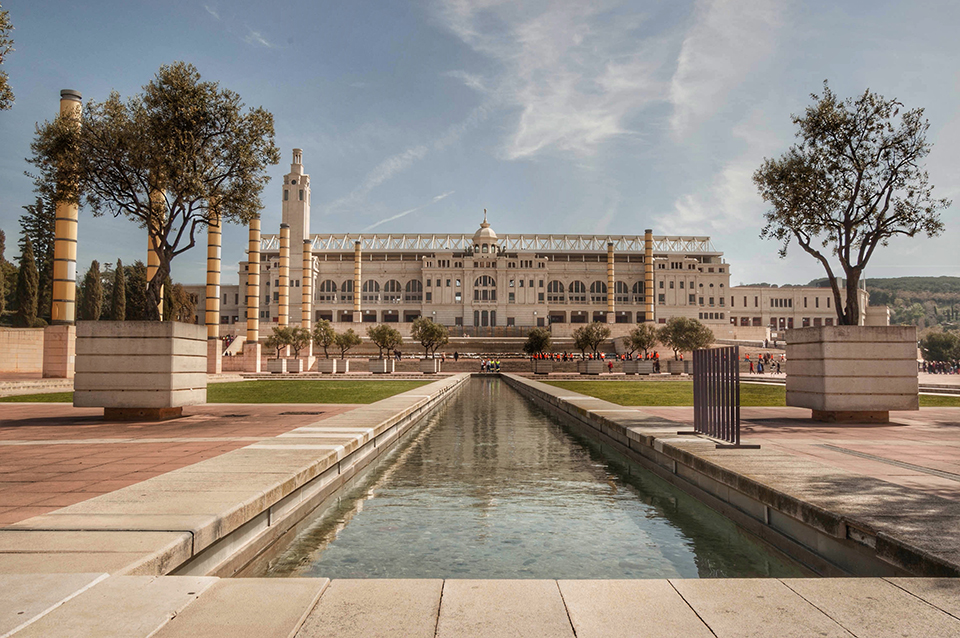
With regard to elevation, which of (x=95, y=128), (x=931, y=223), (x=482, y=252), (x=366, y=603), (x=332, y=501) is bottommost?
(x=332, y=501)

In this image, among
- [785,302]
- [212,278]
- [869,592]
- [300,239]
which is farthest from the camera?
[785,302]

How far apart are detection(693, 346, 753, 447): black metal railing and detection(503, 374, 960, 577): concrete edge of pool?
14.7 inches

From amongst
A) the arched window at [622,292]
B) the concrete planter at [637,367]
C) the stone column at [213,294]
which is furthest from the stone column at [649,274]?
the stone column at [213,294]

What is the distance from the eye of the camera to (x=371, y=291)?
9750 centimetres

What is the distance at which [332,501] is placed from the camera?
7035 millimetres

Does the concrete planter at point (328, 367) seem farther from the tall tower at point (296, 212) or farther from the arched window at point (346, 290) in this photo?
the arched window at point (346, 290)

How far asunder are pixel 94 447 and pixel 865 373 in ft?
43.9

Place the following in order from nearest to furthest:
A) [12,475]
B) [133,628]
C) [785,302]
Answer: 1. [133,628]
2. [12,475]
3. [785,302]

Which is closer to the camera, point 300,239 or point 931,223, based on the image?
point 931,223

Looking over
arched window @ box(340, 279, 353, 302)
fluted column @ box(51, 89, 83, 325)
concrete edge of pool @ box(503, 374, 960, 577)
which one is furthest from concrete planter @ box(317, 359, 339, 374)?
arched window @ box(340, 279, 353, 302)

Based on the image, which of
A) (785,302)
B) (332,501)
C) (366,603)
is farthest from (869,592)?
(785,302)

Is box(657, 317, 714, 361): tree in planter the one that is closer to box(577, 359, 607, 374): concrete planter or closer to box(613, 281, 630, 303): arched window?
box(577, 359, 607, 374): concrete planter

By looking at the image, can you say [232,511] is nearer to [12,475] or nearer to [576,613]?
[576,613]

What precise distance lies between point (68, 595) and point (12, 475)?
176 inches
